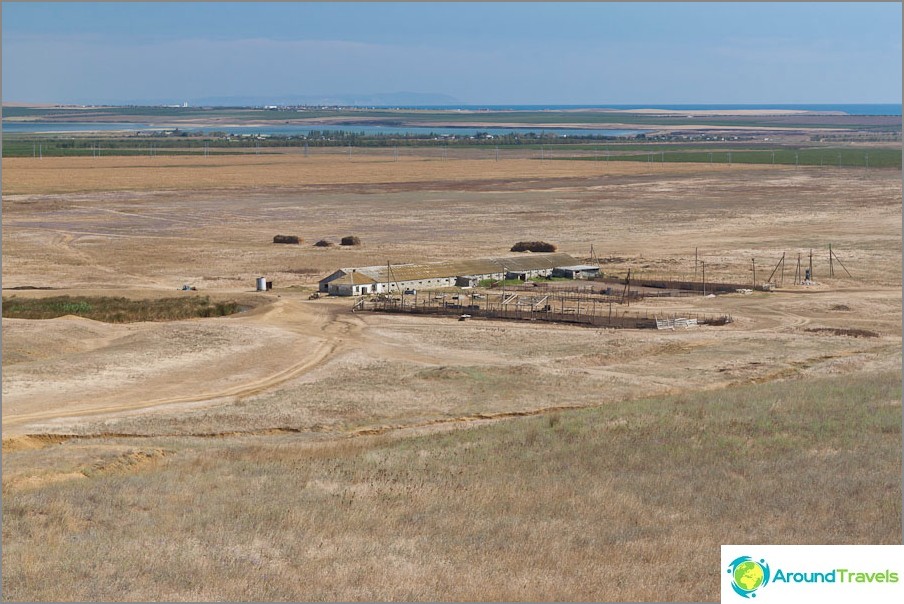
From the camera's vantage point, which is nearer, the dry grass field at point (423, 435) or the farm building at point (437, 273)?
the dry grass field at point (423, 435)

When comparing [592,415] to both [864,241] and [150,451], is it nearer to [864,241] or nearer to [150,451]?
[150,451]

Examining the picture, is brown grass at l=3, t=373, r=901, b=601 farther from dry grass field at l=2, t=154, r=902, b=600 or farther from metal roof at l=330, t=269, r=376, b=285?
metal roof at l=330, t=269, r=376, b=285

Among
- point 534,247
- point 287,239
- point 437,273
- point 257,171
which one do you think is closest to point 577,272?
point 437,273

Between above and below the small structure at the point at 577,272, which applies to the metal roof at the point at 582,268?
above
